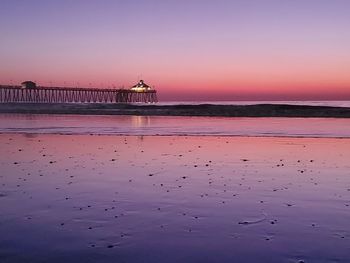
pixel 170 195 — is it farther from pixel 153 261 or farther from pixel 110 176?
pixel 153 261

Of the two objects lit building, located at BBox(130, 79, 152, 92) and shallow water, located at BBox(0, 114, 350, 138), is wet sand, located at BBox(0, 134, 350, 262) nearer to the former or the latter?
shallow water, located at BBox(0, 114, 350, 138)

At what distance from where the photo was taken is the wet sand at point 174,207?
238 inches

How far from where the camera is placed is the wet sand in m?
6.05

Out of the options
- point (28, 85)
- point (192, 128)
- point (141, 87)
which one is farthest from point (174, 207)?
point (141, 87)

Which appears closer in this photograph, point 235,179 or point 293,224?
point 293,224

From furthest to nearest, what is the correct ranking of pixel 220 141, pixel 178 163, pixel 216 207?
pixel 220 141, pixel 178 163, pixel 216 207

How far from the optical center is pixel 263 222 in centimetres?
745

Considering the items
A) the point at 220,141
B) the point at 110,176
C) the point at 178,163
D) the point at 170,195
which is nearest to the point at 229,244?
the point at 170,195

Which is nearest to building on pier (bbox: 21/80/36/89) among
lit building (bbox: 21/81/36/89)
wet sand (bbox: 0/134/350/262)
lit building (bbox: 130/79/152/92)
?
lit building (bbox: 21/81/36/89)

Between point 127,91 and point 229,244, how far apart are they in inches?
5510

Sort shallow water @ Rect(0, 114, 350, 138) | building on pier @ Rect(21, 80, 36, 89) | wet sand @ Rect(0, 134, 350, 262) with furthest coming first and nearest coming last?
1. building on pier @ Rect(21, 80, 36, 89)
2. shallow water @ Rect(0, 114, 350, 138)
3. wet sand @ Rect(0, 134, 350, 262)

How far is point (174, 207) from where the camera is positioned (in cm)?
850

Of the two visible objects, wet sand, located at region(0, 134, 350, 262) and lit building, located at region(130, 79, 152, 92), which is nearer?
wet sand, located at region(0, 134, 350, 262)

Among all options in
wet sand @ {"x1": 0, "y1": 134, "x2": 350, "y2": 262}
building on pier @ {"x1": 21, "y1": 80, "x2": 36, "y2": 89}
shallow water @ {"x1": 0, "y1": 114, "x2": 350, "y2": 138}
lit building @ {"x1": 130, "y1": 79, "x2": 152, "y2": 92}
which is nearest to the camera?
wet sand @ {"x1": 0, "y1": 134, "x2": 350, "y2": 262}
